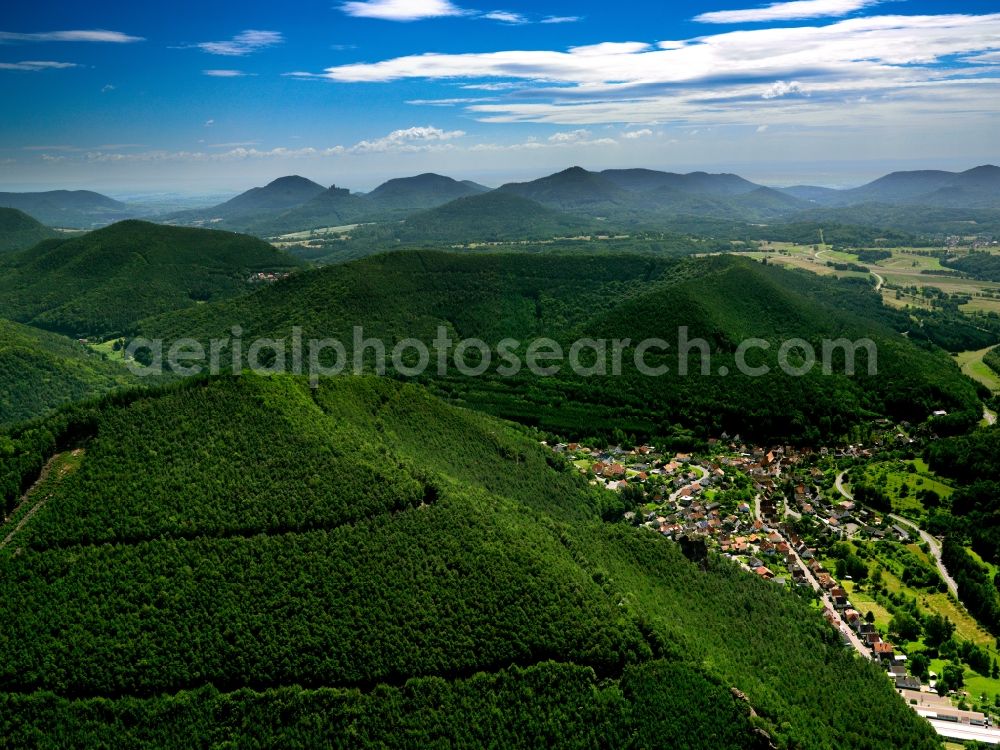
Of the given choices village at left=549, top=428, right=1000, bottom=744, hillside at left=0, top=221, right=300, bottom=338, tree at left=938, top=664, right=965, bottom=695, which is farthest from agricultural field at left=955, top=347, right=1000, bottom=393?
hillside at left=0, top=221, right=300, bottom=338

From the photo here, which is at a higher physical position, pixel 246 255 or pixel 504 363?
pixel 246 255

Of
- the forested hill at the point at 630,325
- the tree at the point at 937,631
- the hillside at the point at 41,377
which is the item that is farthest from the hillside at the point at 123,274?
the tree at the point at 937,631

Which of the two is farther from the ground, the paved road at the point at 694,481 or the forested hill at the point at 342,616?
the forested hill at the point at 342,616

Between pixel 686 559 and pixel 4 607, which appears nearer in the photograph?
pixel 4 607

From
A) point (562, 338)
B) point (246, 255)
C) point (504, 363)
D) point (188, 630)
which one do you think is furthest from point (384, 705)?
point (246, 255)

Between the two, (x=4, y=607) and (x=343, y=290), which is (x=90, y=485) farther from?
(x=343, y=290)

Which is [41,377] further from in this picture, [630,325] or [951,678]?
[951,678]

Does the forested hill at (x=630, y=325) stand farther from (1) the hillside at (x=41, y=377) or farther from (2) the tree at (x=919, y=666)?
(2) the tree at (x=919, y=666)

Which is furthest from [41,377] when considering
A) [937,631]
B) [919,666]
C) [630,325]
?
[937,631]
